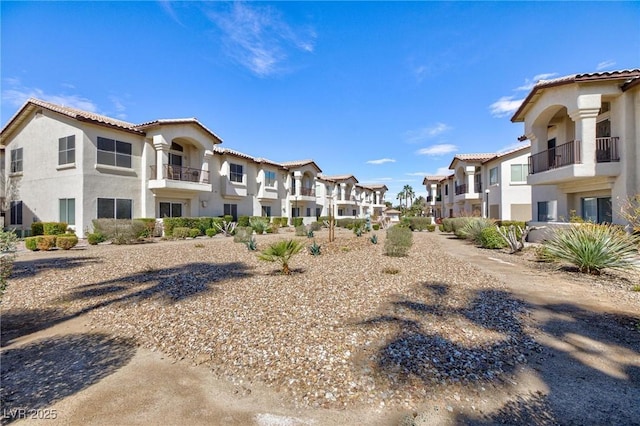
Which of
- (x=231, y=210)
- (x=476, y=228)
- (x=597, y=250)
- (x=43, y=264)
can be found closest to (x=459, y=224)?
(x=476, y=228)

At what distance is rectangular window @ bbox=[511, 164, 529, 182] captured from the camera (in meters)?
28.9

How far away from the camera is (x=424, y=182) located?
58656 mm

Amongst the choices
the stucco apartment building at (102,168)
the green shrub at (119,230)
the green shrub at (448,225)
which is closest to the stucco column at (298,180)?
the stucco apartment building at (102,168)

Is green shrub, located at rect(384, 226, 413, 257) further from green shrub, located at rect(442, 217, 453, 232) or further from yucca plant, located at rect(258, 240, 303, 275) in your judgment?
green shrub, located at rect(442, 217, 453, 232)

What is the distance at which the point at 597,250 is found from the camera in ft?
30.1

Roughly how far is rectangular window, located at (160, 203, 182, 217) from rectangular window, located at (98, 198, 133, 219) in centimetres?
243

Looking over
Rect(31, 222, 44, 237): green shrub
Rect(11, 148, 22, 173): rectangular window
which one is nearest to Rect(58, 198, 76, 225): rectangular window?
Rect(31, 222, 44, 237): green shrub

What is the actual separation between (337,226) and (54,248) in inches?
1138

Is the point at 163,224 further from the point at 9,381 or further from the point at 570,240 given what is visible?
the point at 570,240

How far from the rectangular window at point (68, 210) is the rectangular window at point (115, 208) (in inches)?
59.6

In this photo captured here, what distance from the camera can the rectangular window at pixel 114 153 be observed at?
67.4 ft

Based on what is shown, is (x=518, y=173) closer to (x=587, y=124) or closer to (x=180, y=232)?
(x=587, y=124)

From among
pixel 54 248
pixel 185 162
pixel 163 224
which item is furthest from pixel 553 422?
pixel 185 162

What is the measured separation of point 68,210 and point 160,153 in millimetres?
7110
